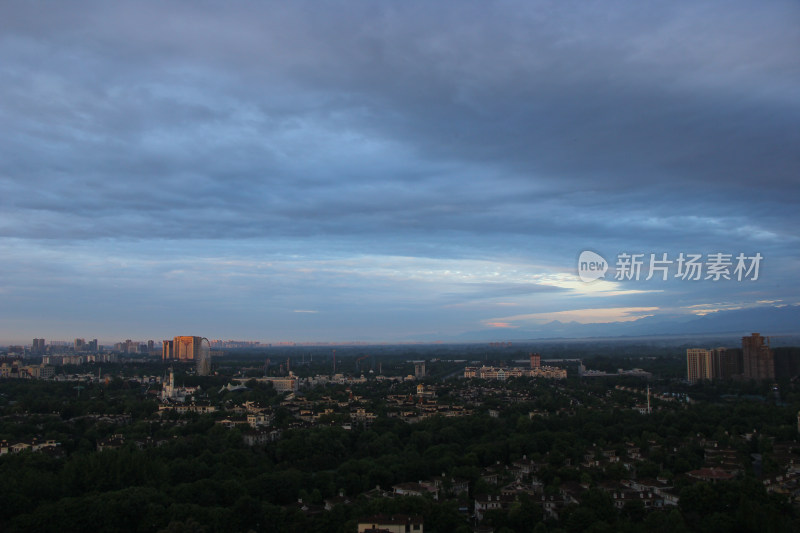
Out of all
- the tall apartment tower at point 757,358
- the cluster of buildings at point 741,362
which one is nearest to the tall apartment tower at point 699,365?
the cluster of buildings at point 741,362

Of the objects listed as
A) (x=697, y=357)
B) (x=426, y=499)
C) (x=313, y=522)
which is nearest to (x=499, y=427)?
(x=426, y=499)

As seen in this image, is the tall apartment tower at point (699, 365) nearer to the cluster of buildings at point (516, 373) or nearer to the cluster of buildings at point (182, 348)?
the cluster of buildings at point (516, 373)

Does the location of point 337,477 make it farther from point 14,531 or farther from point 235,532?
point 14,531

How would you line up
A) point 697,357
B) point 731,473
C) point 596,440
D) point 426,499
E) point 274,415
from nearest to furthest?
point 426,499 → point 731,473 → point 596,440 → point 274,415 → point 697,357

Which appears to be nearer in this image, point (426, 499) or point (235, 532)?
point (235, 532)

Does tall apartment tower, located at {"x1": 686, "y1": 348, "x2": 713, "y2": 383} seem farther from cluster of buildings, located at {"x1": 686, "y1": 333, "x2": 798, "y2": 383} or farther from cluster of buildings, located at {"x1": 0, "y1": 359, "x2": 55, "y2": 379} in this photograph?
cluster of buildings, located at {"x1": 0, "y1": 359, "x2": 55, "y2": 379}

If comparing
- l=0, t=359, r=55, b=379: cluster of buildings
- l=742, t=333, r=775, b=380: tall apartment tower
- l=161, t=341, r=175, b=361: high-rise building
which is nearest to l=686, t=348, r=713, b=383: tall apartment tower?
l=742, t=333, r=775, b=380: tall apartment tower

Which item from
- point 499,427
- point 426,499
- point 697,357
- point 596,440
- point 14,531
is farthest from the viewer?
point 697,357

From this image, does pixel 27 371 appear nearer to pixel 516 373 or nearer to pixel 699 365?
pixel 516 373
